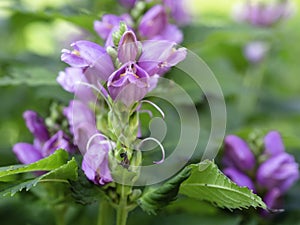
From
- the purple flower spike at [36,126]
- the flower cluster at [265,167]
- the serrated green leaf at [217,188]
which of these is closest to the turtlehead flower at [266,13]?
the flower cluster at [265,167]

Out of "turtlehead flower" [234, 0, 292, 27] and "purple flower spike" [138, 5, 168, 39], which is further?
"turtlehead flower" [234, 0, 292, 27]

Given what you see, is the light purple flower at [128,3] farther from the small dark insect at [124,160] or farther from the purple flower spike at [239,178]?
the small dark insect at [124,160]

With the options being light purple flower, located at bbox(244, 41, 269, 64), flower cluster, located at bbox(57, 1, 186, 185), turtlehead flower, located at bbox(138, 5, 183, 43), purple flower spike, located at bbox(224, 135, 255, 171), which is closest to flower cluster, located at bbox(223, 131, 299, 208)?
purple flower spike, located at bbox(224, 135, 255, 171)

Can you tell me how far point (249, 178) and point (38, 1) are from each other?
2249 mm

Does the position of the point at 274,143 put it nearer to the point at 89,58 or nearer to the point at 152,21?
the point at 152,21

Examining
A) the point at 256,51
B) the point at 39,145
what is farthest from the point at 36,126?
the point at 256,51

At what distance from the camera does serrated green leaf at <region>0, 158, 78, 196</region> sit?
3.09 ft

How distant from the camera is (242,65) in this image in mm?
2217

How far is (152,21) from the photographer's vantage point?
1308mm

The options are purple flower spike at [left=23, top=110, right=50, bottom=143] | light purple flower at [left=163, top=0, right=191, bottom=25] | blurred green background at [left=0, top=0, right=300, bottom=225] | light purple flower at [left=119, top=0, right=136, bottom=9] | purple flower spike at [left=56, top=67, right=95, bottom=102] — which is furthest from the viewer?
light purple flower at [left=163, top=0, right=191, bottom=25]

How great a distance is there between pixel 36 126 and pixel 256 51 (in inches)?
43.1

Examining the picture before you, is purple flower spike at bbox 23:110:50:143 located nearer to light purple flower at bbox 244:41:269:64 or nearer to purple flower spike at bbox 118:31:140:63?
purple flower spike at bbox 118:31:140:63

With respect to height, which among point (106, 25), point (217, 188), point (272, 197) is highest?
point (106, 25)

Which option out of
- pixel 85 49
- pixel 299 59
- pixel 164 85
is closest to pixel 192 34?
pixel 164 85
